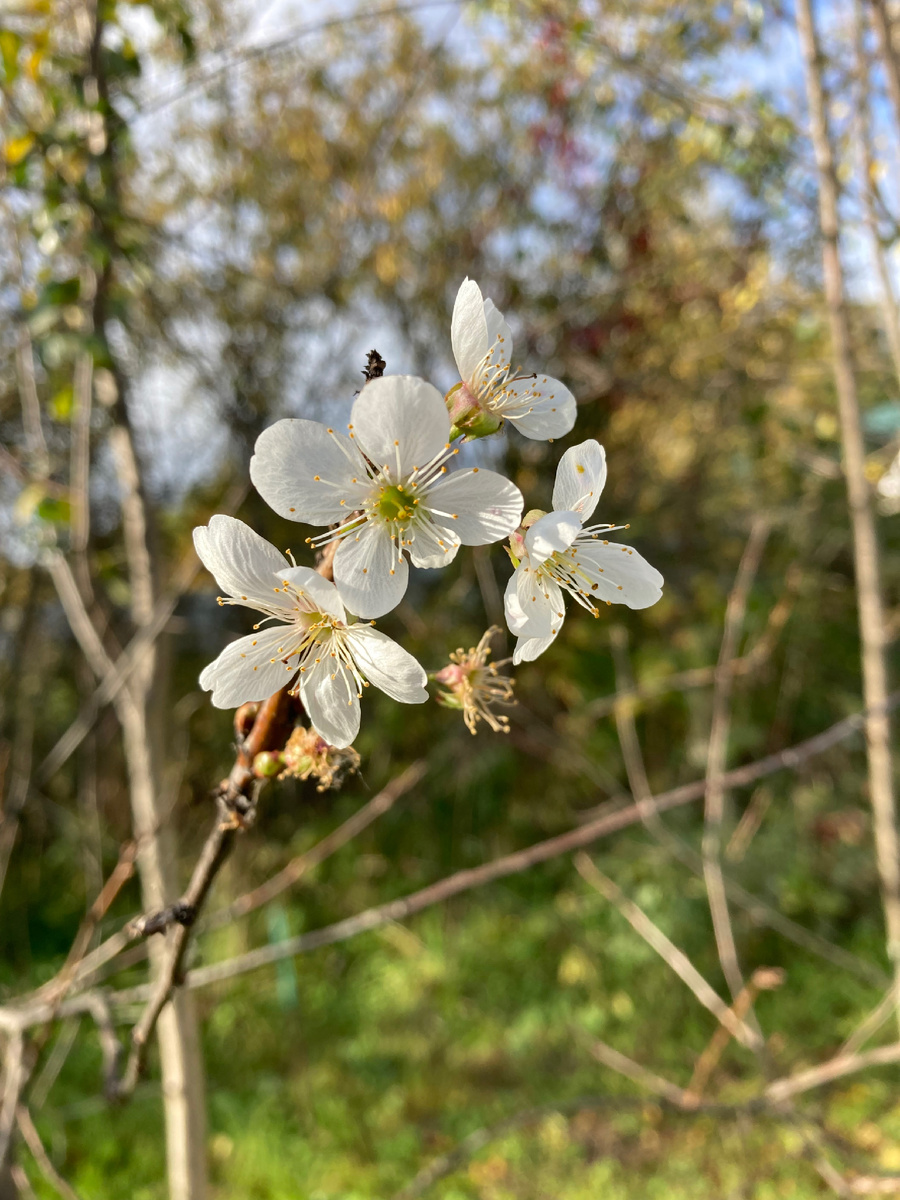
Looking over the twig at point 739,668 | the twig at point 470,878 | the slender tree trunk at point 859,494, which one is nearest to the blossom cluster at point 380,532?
the twig at point 470,878

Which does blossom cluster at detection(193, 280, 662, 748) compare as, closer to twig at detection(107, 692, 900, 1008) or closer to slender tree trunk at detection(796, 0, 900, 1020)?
twig at detection(107, 692, 900, 1008)

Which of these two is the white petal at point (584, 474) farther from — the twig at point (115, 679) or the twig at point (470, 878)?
the twig at point (115, 679)

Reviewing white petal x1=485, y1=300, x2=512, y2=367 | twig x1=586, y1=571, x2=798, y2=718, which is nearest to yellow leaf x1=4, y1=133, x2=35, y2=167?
white petal x1=485, y1=300, x2=512, y2=367

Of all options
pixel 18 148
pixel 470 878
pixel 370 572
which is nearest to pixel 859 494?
pixel 470 878

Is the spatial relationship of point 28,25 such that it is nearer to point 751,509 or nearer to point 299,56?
point 299,56

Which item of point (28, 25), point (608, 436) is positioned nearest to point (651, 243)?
point (608, 436)

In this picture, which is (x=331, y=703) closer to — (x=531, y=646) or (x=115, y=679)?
(x=531, y=646)

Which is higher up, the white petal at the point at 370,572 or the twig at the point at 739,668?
the white petal at the point at 370,572
